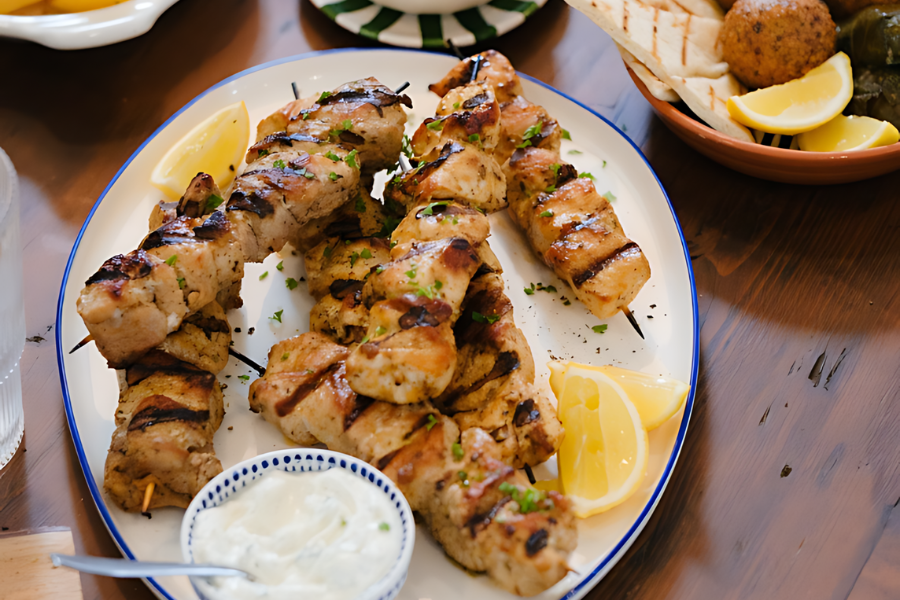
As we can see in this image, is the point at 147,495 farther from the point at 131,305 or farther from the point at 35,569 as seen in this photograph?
the point at 131,305

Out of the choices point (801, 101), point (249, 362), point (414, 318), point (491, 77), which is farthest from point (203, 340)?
point (801, 101)

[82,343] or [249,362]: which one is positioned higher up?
[82,343]

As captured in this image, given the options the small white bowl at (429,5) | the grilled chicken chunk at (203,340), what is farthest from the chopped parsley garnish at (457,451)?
the small white bowl at (429,5)

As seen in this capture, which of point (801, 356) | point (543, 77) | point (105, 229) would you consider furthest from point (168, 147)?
point (801, 356)

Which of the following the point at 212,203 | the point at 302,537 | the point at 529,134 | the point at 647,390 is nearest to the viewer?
the point at 302,537

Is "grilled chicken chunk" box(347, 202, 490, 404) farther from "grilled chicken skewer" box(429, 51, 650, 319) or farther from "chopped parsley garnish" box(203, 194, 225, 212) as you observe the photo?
"chopped parsley garnish" box(203, 194, 225, 212)

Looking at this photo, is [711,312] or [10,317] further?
[711,312]

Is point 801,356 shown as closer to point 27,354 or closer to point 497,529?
point 497,529

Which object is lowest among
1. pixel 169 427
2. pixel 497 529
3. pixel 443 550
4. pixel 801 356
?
pixel 801 356
